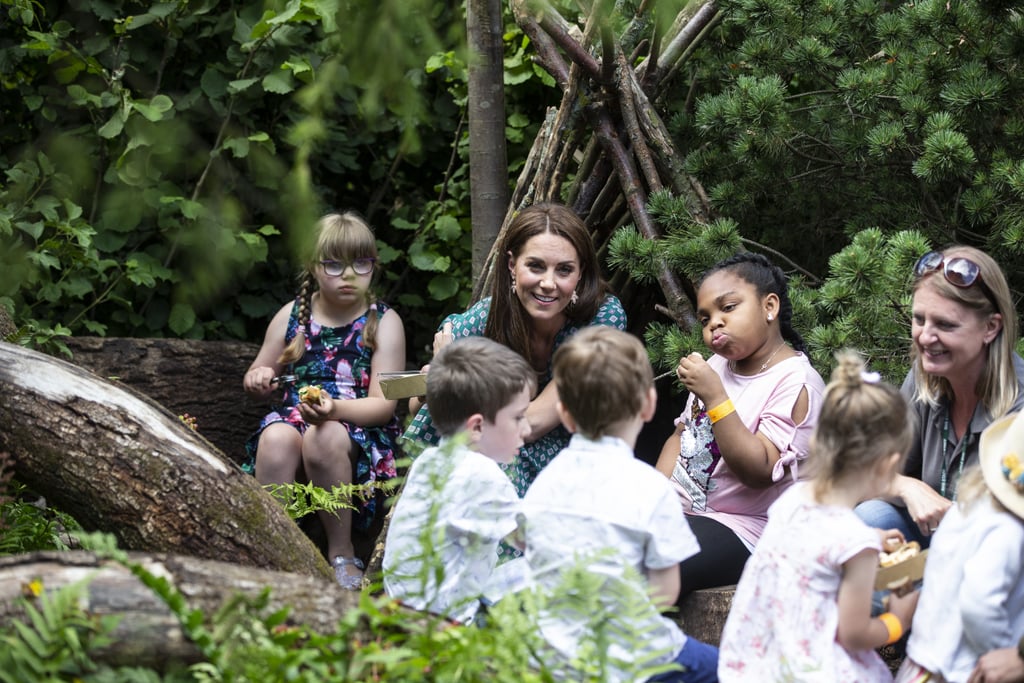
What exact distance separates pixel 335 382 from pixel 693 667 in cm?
236

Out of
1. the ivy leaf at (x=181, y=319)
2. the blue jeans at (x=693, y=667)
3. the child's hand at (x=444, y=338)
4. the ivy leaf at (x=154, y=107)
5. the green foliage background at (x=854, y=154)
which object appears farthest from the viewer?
the ivy leaf at (x=181, y=319)

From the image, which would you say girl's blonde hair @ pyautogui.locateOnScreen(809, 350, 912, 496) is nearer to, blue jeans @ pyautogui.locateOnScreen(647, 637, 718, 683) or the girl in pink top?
blue jeans @ pyautogui.locateOnScreen(647, 637, 718, 683)

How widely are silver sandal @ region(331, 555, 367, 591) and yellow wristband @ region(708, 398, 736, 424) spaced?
1.57 m

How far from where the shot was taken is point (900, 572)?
2.38m

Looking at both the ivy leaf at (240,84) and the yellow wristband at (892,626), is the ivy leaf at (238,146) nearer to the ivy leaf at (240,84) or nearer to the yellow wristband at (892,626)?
the ivy leaf at (240,84)

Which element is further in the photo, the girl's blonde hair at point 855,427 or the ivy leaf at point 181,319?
the ivy leaf at point 181,319

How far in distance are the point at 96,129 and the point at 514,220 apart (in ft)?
8.53

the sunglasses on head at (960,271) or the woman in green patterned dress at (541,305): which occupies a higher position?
the woman in green patterned dress at (541,305)

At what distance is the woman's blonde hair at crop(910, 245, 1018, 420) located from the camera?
2.78 meters

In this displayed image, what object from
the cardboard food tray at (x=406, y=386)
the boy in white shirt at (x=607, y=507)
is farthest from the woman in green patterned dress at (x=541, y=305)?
the boy in white shirt at (x=607, y=507)

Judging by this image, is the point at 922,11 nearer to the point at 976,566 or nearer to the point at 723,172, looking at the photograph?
the point at 723,172

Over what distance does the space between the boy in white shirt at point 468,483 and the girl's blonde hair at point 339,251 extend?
172 cm

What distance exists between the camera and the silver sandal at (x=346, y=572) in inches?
156

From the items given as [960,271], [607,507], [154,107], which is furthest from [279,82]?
[607,507]
